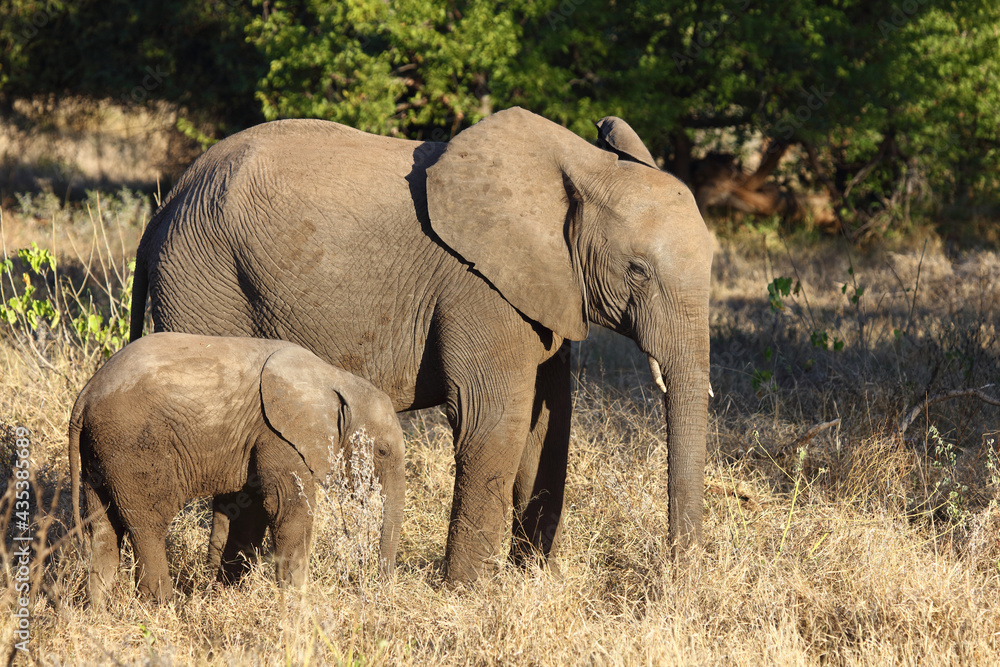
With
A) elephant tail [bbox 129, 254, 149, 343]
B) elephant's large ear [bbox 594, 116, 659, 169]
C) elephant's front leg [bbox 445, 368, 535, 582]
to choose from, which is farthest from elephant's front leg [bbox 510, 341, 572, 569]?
elephant tail [bbox 129, 254, 149, 343]

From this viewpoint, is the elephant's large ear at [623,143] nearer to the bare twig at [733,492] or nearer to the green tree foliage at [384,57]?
the bare twig at [733,492]

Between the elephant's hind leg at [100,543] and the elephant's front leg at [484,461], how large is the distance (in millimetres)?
1436

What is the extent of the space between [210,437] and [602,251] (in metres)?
1.81

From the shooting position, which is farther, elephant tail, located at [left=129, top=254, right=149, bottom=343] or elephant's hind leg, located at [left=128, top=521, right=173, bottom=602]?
elephant tail, located at [left=129, top=254, right=149, bottom=343]

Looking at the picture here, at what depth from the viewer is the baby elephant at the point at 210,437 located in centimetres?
381

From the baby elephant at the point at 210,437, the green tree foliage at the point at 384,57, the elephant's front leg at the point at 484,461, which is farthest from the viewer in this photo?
the green tree foliage at the point at 384,57

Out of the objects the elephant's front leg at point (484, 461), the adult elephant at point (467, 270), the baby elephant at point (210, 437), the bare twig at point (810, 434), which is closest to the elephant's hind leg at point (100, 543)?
the baby elephant at point (210, 437)

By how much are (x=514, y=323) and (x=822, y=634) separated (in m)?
1.76

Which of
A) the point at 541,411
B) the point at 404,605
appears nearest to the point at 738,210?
the point at 541,411

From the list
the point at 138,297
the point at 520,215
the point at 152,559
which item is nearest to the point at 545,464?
the point at 520,215

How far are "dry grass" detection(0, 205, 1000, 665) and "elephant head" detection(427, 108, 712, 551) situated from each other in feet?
1.58

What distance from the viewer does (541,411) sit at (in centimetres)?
485

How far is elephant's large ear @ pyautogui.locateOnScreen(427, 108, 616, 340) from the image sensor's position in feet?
13.6

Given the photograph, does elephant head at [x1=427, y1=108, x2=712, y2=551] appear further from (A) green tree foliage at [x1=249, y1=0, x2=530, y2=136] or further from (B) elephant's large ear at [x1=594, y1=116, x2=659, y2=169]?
(A) green tree foliage at [x1=249, y1=0, x2=530, y2=136]
